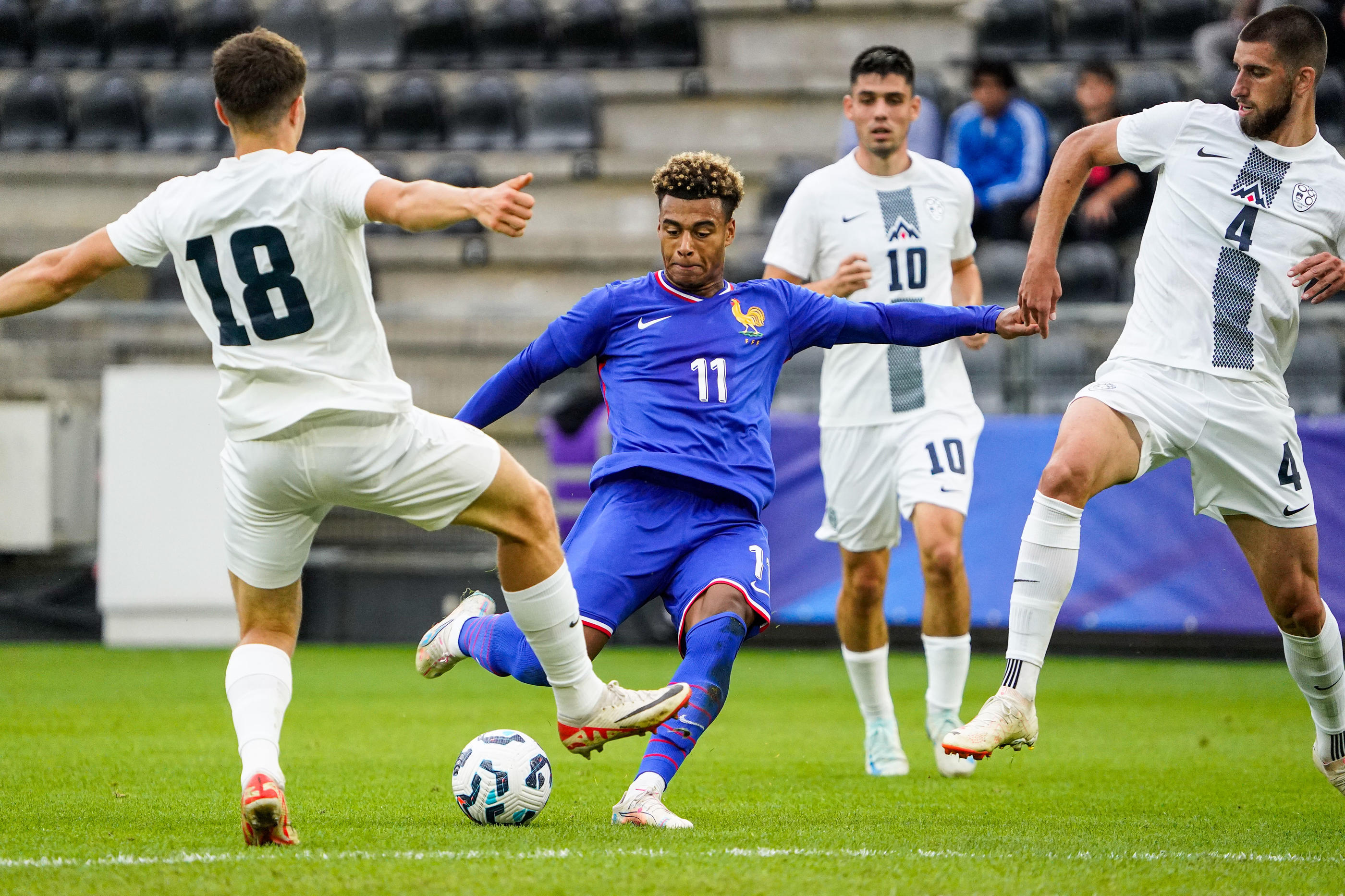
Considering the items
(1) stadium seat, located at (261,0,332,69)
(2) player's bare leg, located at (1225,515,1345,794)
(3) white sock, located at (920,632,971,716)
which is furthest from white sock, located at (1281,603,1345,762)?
(1) stadium seat, located at (261,0,332,69)

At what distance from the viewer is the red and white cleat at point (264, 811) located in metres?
4.18

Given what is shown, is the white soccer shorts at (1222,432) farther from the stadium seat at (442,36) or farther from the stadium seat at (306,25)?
the stadium seat at (306,25)

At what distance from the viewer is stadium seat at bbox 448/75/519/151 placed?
53.1 ft

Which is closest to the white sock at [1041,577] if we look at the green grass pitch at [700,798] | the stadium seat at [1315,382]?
the green grass pitch at [700,798]

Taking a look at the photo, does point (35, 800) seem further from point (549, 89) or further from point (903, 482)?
point (549, 89)

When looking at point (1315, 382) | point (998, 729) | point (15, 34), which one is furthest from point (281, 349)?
point (15, 34)

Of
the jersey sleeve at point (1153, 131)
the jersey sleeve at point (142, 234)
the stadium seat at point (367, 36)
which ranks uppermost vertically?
the stadium seat at point (367, 36)

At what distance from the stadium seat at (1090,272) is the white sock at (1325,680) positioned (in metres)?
7.31

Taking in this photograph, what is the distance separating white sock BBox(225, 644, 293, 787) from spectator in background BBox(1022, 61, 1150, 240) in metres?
9.24

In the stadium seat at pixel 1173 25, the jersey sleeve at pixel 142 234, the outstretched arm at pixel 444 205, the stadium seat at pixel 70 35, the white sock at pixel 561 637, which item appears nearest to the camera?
the outstretched arm at pixel 444 205

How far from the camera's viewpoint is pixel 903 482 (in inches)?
267

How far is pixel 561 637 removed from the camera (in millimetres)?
4664

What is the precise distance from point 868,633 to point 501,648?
7.43 ft

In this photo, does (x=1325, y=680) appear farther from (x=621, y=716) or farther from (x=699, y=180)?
(x=699, y=180)
